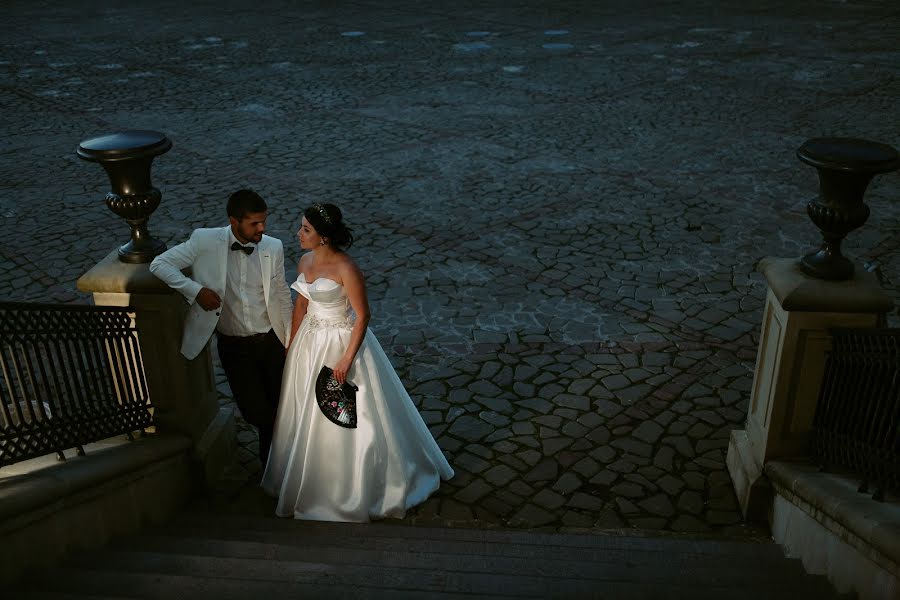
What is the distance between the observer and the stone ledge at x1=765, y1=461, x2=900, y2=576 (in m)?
3.04

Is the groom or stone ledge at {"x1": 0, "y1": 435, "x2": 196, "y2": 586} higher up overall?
the groom

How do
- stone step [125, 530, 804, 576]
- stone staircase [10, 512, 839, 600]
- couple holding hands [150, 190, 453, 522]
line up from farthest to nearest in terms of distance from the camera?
1. couple holding hands [150, 190, 453, 522]
2. stone step [125, 530, 804, 576]
3. stone staircase [10, 512, 839, 600]

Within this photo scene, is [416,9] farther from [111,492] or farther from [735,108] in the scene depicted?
[111,492]

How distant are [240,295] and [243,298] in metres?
0.02

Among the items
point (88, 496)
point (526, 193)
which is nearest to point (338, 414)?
point (88, 496)

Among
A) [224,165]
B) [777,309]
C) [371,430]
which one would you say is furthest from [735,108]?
[371,430]

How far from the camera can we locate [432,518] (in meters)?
4.68

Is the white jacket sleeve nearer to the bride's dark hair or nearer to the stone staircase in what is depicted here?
the bride's dark hair

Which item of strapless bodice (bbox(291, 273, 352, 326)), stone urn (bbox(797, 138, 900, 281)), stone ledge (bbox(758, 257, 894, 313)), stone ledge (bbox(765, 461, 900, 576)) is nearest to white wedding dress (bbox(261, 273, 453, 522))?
strapless bodice (bbox(291, 273, 352, 326))

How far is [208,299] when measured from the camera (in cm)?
414

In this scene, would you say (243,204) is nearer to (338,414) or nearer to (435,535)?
(338,414)

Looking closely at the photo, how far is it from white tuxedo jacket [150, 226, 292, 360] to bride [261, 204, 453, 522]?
14 cm

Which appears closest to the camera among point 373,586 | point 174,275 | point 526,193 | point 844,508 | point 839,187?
point 373,586

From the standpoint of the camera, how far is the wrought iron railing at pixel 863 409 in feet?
11.4
